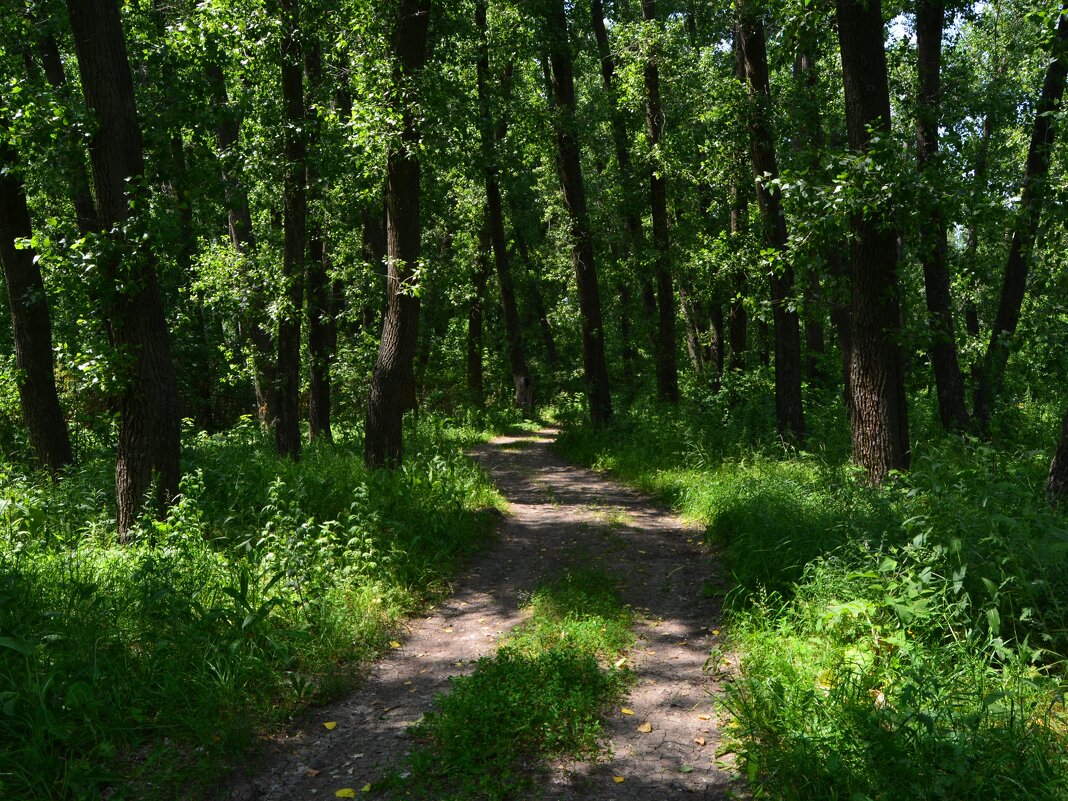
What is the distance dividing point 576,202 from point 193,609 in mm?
12236

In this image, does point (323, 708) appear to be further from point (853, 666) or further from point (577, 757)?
point (853, 666)

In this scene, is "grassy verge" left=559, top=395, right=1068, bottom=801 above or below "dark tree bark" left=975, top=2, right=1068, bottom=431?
below

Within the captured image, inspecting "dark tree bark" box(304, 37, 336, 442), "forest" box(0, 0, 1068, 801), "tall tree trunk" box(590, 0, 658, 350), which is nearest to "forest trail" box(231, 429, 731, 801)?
"forest" box(0, 0, 1068, 801)

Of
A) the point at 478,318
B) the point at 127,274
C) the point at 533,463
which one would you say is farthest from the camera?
the point at 478,318

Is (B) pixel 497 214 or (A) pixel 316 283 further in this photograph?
(B) pixel 497 214

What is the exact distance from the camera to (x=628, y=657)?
18.7ft

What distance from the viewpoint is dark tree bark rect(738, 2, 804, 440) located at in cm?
1170

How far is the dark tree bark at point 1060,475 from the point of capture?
6.37 meters

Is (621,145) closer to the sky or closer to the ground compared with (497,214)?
closer to the sky

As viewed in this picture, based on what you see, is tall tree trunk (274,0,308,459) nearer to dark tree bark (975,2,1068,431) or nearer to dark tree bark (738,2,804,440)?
dark tree bark (738,2,804,440)

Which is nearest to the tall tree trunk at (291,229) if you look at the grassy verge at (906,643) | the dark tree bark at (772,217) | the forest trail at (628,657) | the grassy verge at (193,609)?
the grassy verge at (193,609)

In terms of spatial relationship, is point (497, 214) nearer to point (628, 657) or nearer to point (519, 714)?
point (628, 657)

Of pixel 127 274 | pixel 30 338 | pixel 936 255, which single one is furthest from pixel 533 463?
pixel 127 274

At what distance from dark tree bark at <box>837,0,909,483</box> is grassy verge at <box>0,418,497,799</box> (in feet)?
14.9
